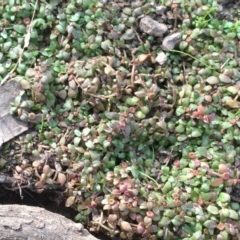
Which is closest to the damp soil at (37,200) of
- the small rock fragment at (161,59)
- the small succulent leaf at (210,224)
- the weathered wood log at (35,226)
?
the weathered wood log at (35,226)

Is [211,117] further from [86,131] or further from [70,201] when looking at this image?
[70,201]

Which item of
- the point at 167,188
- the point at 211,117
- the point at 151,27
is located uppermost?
the point at 151,27

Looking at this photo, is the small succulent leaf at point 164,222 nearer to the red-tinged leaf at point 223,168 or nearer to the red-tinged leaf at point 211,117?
the red-tinged leaf at point 223,168

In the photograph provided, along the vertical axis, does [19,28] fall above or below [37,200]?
above

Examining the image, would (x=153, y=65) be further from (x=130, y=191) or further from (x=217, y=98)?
(x=130, y=191)

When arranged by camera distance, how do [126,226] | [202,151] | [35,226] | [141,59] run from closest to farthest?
1. [35,226]
2. [126,226]
3. [202,151]
4. [141,59]

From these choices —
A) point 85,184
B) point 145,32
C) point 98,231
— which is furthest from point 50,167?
point 145,32

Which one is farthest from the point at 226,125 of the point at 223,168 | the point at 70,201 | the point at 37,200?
the point at 37,200
